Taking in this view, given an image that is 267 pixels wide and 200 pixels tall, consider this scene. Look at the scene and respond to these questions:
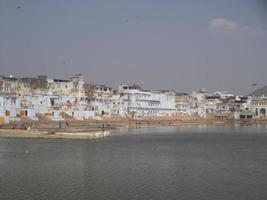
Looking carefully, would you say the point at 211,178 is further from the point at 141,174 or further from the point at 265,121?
the point at 265,121

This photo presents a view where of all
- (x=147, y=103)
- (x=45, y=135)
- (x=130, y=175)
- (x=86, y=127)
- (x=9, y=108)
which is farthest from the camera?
(x=147, y=103)

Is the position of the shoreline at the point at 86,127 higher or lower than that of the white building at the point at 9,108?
lower

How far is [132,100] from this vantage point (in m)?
67.6

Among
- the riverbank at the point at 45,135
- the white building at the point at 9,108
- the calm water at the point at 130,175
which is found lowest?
the calm water at the point at 130,175

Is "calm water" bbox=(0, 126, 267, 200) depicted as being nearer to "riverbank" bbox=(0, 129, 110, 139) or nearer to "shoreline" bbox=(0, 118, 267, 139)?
"riverbank" bbox=(0, 129, 110, 139)

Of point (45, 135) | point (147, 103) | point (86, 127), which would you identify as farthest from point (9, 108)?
point (147, 103)

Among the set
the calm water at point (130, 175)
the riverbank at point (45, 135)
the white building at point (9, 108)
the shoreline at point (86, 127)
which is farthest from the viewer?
the white building at point (9, 108)

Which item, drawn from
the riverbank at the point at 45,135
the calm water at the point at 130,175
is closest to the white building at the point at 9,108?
the riverbank at the point at 45,135

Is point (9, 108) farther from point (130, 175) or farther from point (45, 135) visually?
point (130, 175)

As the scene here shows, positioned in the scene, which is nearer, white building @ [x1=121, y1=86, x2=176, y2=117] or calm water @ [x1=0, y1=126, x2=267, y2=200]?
calm water @ [x1=0, y1=126, x2=267, y2=200]

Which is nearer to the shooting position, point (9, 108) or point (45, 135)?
point (45, 135)

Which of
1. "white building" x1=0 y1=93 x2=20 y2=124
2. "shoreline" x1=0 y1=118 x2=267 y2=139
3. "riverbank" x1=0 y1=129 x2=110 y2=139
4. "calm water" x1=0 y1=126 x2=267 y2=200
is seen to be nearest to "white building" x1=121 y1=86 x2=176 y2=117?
"shoreline" x1=0 y1=118 x2=267 y2=139

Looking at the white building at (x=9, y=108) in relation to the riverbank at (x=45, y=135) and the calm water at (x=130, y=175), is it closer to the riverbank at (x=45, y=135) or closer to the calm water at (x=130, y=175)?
the riverbank at (x=45, y=135)

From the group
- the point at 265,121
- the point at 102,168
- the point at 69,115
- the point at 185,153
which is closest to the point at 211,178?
the point at 102,168
